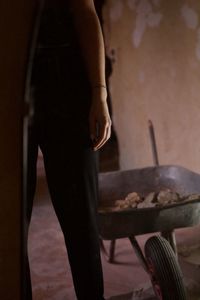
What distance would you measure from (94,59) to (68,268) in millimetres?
1029

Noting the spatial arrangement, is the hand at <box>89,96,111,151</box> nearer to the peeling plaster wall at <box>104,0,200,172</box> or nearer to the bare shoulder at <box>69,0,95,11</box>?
the bare shoulder at <box>69,0,95,11</box>

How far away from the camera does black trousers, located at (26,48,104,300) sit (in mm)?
804

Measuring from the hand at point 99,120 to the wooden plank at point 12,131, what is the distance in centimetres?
15

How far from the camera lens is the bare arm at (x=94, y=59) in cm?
81

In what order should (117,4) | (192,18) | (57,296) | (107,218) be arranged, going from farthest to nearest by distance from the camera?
(117,4), (192,18), (57,296), (107,218)

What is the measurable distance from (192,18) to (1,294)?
1.34 metres

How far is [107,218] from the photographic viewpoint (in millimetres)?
1118

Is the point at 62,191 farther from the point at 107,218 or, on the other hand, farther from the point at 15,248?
the point at 107,218

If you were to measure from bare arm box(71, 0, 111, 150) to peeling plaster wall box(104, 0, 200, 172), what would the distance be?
974 millimetres

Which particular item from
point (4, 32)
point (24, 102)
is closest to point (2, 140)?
point (24, 102)

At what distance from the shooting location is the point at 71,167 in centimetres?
Result: 83

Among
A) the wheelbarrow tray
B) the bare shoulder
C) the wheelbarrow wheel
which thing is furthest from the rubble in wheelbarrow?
A: the bare shoulder

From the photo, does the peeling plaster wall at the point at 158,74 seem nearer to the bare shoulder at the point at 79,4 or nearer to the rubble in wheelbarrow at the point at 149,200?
the rubble in wheelbarrow at the point at 149,200

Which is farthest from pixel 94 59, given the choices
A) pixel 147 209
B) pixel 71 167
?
pixel 147 209
